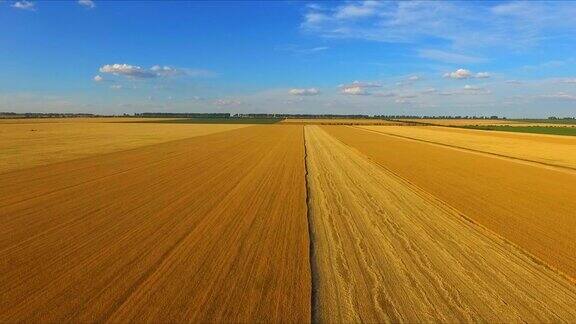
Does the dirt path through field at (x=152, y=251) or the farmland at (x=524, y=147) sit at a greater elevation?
the dirt path through field at (x=152, y=251)

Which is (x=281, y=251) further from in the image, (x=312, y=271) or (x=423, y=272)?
(x=423, y=272)

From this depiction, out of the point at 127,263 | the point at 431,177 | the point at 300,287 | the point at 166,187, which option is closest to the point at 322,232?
the point at 300,287

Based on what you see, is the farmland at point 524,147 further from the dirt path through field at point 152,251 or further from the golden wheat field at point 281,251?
the dirt path through field at point 152,251

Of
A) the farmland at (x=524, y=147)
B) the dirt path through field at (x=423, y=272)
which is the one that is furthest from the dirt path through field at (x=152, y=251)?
the farmland at (x=524, y=147)

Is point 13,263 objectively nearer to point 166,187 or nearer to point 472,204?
point 166,187

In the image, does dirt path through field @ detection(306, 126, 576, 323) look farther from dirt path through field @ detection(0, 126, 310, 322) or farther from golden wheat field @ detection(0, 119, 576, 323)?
dirt path through field @ detection(0, 126, 310, 322)
